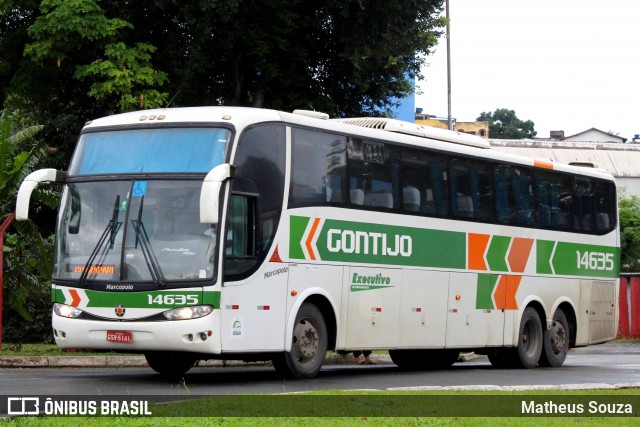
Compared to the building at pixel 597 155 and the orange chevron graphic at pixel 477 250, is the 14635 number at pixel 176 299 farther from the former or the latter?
the building at pixel 597 155

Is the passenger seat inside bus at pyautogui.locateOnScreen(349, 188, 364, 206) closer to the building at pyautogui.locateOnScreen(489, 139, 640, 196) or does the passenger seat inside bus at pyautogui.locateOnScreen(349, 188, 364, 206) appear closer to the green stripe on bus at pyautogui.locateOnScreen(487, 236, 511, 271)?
the green stripe on bus at pyautogui.locateOnScreen(487, 236, 511, 271)

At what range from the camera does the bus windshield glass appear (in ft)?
49.8

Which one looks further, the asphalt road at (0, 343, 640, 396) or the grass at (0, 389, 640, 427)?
the asphalt road at (0, 343, 640, 396)

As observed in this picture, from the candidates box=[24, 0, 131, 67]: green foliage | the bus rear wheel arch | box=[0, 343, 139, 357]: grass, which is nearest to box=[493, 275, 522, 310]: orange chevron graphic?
the bus rear wheel arch

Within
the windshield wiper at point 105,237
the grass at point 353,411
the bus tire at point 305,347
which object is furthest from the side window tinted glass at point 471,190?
the grass at point 353,411

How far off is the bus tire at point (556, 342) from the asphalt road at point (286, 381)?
29 cm

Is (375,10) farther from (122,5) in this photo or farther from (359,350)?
(359,350)

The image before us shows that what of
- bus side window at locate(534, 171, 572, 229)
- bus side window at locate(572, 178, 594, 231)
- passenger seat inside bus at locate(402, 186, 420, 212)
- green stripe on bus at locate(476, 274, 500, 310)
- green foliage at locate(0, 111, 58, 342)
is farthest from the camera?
bus side window at locate(572, 178, 594, 231)

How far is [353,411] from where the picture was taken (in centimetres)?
1099

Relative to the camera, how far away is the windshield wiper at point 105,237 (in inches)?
595

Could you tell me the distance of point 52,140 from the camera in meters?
31.9

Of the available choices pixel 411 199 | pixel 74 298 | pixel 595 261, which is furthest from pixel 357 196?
pixel 595 261

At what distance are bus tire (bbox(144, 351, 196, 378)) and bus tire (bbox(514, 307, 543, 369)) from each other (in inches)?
271

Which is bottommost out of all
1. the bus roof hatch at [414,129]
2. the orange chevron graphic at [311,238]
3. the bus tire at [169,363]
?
the bus tire at [169,363]
